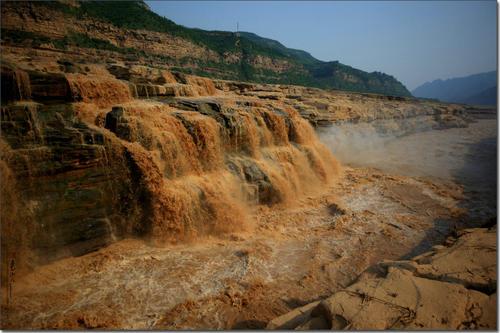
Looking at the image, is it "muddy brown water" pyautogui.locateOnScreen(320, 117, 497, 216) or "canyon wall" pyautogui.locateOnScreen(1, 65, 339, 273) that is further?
"muddy brown water" pyautogui.locateOnScreen(320, 117, 497, 216)

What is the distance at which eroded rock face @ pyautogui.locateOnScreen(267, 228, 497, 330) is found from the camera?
375cm

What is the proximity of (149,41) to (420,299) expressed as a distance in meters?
41.6

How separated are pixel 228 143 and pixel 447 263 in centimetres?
803

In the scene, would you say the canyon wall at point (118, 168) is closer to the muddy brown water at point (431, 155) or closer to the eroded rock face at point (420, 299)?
the eroded rock face at point (420, 299)

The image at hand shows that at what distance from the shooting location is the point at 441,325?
3.68 m

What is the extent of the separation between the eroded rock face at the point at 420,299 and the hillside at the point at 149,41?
28955 mm

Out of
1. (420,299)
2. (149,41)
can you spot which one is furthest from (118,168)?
(149,41)

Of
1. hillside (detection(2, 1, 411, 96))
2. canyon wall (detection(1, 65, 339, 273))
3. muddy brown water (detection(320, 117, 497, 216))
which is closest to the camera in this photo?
canyon wall (detection(1, 65, 339, 273))

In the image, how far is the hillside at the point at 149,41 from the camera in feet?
86.3

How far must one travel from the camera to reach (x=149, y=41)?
125ft

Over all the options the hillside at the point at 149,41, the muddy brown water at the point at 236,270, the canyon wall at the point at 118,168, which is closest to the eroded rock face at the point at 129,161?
the canyon wall at the point at 118,168

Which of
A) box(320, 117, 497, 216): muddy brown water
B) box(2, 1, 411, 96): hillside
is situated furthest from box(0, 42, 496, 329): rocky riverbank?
box(2, 1, 411, 96): hillside

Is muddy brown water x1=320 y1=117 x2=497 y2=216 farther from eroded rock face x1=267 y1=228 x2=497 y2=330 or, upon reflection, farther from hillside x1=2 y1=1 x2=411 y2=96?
hillside x1=2 y1=1 x2=411 y2=96

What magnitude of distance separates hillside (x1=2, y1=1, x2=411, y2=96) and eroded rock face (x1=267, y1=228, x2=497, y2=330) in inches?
1140
